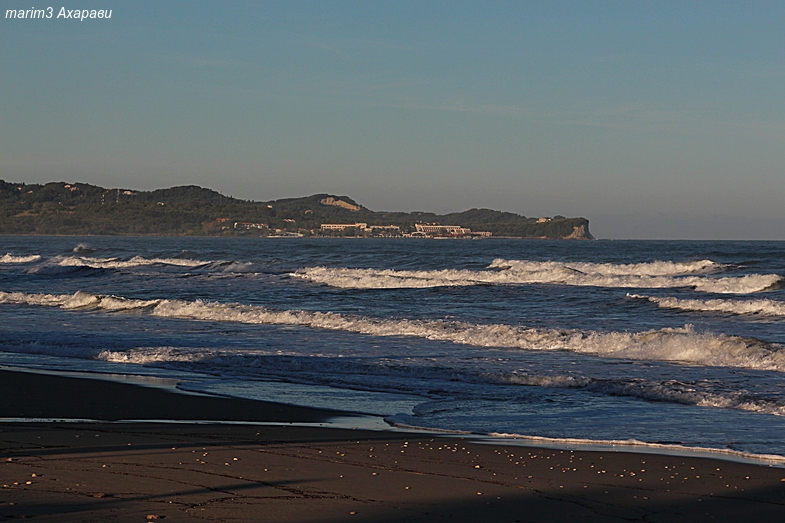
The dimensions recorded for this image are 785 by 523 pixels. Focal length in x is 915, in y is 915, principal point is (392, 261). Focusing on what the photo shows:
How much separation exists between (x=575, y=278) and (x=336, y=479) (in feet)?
120

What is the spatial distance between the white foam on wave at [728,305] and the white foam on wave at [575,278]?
27.1 feet

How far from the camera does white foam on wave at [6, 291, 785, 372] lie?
1611 centimetres

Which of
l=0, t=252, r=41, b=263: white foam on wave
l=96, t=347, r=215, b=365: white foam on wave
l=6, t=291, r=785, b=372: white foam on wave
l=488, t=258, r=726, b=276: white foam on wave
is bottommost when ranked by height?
l=0, t=252, r=41, b=263: white foam on wave

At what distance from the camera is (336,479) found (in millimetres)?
7094

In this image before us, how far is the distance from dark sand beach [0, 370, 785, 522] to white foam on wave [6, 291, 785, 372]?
8.36 meters

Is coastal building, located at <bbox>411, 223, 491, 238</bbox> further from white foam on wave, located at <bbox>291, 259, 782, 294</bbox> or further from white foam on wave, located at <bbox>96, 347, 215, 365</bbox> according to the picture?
white foam on wave, located at <bbox>96, 347, 215, 365</bbox>

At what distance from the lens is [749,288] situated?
121 ft

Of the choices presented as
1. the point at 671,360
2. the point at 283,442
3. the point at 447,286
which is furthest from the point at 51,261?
the point at 283,442

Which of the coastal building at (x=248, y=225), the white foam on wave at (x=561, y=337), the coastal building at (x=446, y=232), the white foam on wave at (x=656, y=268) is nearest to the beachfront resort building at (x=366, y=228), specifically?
the coastal building at (x=446, y=232)

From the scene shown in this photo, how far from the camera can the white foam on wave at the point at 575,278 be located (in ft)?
124

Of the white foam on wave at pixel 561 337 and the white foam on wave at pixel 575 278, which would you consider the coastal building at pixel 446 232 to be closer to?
the white foam on wave at pixel 575 278

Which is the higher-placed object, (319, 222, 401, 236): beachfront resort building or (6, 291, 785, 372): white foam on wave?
(319, 222, 401, 236): beachfront resort building

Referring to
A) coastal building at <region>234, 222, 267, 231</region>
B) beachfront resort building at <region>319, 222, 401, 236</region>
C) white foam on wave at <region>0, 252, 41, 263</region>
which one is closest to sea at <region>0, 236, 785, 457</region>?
white foam on wave at <region>0, 252, 41, 263</region>

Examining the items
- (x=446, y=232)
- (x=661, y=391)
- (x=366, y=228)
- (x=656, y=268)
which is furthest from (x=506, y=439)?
(x=446, y=232)
